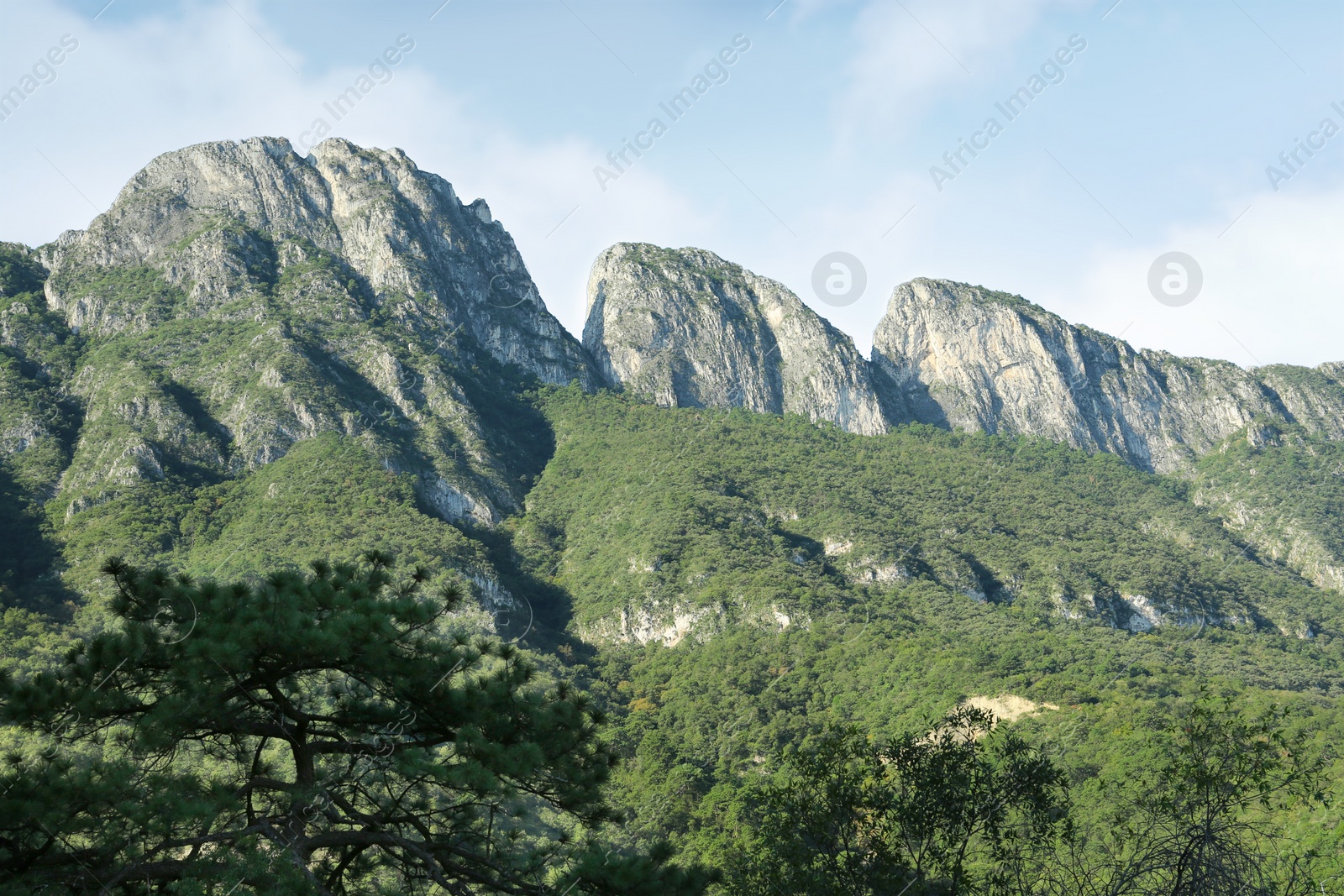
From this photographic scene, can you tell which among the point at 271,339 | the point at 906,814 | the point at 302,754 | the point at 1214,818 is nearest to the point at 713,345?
the point at 271,339

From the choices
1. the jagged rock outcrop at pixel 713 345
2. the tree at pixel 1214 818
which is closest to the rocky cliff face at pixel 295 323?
the jagged rock outcrop at pixel 713 345

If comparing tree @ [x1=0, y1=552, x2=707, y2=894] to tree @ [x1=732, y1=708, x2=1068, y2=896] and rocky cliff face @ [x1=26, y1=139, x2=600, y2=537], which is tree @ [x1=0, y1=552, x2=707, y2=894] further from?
rocky cliff face @ [x1=26, y1=139, x2=600, y2=537]

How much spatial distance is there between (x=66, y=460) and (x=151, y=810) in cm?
8990

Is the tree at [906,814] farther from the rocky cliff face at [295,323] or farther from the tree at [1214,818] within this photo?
the rocky cliff face at [295,323]

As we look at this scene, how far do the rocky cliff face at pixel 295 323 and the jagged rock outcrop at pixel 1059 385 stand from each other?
2224 inches

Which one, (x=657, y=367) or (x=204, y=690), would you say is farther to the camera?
A: (x=657, y=367)

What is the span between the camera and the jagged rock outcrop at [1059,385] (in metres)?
140

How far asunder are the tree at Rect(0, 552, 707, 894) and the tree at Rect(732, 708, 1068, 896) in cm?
227

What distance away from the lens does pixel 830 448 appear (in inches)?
4643

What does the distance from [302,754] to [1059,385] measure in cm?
14883

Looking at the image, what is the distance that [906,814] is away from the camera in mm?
10398

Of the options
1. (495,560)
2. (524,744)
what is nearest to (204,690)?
(524,744)

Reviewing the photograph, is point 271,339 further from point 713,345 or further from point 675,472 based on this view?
point 713,345

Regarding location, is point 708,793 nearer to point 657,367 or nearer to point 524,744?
point 524,744
